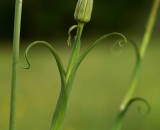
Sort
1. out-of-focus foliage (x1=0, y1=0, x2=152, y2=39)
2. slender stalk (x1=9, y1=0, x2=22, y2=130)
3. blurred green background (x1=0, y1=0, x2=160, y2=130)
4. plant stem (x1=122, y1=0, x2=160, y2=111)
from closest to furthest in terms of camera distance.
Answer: slender stalk (x1=9, y1=0, x2=22, y2=130), plant stem (x1=122, y1=0, x2=160, y2=111), blurred green background (x1=0, y1=0, x2=160, y2=130), out-of-focus foliage (x1=0, y1=0, x2=152, y2=39)

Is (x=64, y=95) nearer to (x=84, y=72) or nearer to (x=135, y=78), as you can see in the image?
(x=135, y=78)

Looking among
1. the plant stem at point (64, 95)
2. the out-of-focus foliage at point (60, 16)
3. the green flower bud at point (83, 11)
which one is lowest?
the out-of-focus foliage at point (60, 16)

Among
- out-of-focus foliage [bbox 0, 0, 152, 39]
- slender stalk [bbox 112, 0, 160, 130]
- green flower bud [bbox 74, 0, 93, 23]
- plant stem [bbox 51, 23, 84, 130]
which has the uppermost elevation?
green flower bud [bbox 74, 0, 93, 23]

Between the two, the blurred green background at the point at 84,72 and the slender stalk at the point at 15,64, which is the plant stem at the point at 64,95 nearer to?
the slender stalk at the point at 15,64

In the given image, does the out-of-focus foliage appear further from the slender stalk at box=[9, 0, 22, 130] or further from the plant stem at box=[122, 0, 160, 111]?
the slender stalk at box=[9, 0, 22, 130]

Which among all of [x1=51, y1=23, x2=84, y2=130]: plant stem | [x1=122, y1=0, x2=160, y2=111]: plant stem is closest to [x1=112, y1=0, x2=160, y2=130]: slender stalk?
[x1=122, y1=0, x2=160, y2=111]: plant stem

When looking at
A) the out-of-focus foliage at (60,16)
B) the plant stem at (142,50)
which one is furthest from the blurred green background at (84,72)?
the plant stem at (142,50)

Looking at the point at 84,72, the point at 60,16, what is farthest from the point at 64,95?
the point at 60,16
